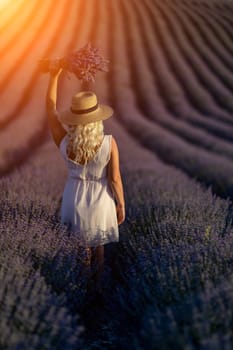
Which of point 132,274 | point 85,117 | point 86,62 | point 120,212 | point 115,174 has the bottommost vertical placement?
point 132,274

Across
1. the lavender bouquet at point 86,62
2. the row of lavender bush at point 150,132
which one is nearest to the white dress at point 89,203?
the lavender bouquet at point 86,62

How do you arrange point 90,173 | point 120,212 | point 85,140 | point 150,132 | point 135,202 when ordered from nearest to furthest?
point 85,140
point 90,173
point 120,212
point 135,202
point 150,132

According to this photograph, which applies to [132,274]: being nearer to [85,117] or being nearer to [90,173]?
[90,173]

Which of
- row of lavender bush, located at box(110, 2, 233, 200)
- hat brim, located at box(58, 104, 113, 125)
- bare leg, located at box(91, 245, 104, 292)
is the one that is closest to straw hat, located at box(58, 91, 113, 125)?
hat brim, located at box(58, 104, 113, 125)

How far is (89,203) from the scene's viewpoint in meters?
2.91

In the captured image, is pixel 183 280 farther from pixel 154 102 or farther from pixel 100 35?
pixel 100 35

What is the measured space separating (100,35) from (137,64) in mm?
2115

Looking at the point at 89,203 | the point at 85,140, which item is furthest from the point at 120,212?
the point at 85,140

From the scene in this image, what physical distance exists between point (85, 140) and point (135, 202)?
1059mm

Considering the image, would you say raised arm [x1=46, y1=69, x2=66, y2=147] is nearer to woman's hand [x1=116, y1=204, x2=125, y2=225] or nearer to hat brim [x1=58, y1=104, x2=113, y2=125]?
hat brim [x1=58, y1=104, x2=113, y2=125]

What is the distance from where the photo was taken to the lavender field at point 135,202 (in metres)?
2.11

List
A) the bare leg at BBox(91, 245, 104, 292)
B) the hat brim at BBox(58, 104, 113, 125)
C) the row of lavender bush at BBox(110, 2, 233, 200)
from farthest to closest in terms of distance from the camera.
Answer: the row of lavender bush at BBox(110, 2, 233, 200) → the bare leg at BBox(91, 245, 104, 292) → the hat brim at BBox(58, 104, 113, 125)

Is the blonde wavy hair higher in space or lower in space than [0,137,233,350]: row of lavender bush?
higher

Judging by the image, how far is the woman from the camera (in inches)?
110
